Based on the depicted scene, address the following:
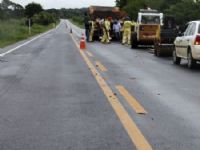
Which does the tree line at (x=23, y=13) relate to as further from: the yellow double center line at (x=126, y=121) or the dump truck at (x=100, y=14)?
the yellow double center line at (x=126, y=121)

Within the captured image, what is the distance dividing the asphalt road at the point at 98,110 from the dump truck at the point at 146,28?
13.8m

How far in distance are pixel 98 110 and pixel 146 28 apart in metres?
21.0

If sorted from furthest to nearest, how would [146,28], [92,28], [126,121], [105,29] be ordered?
A: [92,28]
[105,29]
[146,28]
[126,121]

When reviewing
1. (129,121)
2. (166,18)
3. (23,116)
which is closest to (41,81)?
(23,116)

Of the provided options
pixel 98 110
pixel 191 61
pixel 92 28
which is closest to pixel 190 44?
pixel 191 61

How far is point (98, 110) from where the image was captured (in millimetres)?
8672

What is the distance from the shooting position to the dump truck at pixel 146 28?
2919 centimetres

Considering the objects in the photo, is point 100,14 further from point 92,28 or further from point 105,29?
point 105,29

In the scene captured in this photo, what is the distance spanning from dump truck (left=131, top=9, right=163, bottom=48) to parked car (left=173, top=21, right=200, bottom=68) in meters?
10.3

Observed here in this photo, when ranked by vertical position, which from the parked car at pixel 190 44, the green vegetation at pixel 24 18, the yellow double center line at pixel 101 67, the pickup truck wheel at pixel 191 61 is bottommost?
the green vegetation at pixel 24 18

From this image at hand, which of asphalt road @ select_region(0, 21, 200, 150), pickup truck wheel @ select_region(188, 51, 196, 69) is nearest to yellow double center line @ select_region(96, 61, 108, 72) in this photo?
asphalt road @ select_region(0, 21, 200, 150)

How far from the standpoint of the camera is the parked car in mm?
16330

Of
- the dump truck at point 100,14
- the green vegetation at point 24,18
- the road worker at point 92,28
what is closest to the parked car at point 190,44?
the road worker at point 92,28

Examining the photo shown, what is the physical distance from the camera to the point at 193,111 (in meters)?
8.59
